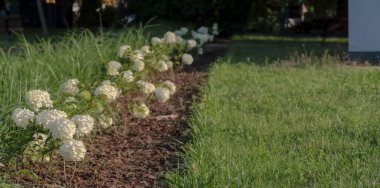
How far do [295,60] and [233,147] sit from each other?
8838 mm

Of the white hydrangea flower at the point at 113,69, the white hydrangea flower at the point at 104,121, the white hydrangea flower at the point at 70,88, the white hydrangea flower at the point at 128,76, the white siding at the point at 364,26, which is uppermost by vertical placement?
the white hydrangea flower at the point at 70,88

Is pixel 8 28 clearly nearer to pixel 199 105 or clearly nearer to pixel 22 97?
pixel 199 105

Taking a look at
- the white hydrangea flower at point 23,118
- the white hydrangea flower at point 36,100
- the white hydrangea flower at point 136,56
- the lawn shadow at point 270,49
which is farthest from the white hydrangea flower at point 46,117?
the lawn shadow at point 270,49

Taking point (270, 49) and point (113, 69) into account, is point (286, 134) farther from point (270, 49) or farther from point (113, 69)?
point (270, 49)

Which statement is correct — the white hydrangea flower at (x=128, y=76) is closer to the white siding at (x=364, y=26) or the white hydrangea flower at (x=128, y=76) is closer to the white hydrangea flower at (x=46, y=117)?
the white hydrangea flower at (x=46, y=117)

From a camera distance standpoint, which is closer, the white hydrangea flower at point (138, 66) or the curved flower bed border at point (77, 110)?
the curved flower bed border at point (77, 110)

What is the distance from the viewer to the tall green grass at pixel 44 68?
5.96m

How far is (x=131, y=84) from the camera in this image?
7.75 metres

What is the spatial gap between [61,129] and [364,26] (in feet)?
39.5

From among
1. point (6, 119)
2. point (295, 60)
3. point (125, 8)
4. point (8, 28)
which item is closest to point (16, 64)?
point (6, 119)

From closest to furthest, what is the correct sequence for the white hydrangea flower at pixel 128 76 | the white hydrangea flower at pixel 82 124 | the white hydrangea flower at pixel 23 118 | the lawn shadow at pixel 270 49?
the white hydrangea flower at pixel 23 118
the white hydrangea flower at pixel 82 124
the white hydrangea flower at pixel 128 76
the lawn shadow at pixel 270 49

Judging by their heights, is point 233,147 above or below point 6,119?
below

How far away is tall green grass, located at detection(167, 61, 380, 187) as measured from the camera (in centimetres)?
513

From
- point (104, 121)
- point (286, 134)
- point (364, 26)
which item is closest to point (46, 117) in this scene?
point (104, 121)
